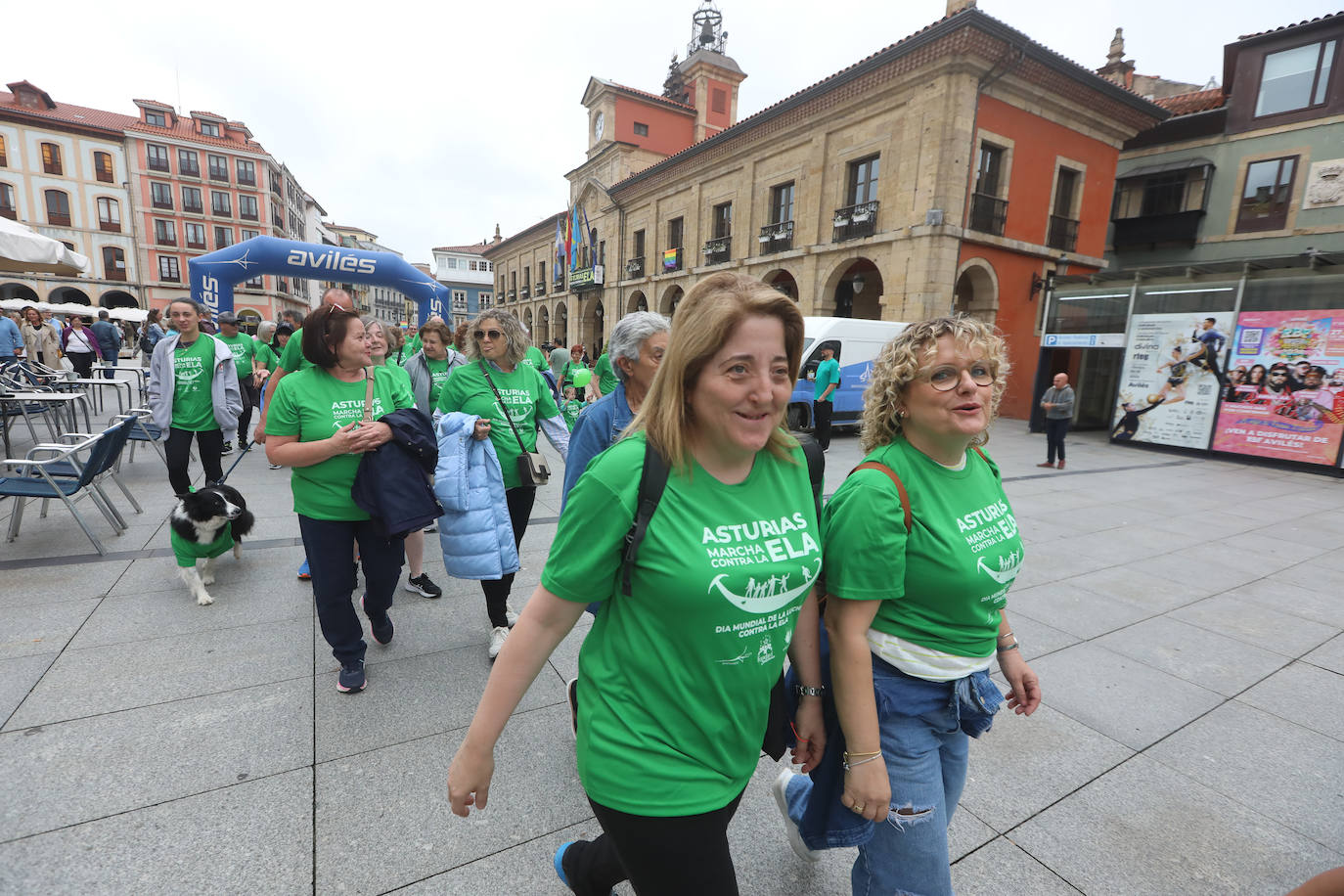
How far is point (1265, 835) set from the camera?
2189 mm

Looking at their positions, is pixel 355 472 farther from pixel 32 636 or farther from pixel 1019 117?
pixel 1019 117

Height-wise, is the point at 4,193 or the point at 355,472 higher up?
the point at 4,193

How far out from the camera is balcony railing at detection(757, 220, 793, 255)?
19328 millimetres

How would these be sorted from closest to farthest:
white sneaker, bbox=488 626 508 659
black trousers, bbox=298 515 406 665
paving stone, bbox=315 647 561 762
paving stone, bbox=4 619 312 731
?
paving stone, bbox=315 647 561 762 < paving stone, bbox=4 619 312 731 < black trousers, bbox=298 515 406 665 < white sneaker, bbox=488 626 508 659

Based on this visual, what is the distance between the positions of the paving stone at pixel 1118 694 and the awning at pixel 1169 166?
22.5 metres

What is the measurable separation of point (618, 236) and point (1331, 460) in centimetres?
2472

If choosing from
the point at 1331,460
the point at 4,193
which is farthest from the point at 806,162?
the point at 4,193

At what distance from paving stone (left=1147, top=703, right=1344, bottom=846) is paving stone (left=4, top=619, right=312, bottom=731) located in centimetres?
407

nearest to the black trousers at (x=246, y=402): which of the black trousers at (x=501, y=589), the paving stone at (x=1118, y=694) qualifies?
the black trousers at (x=501, y=589)

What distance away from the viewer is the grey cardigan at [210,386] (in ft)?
14.9

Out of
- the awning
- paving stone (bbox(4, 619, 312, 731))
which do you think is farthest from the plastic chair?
the awning

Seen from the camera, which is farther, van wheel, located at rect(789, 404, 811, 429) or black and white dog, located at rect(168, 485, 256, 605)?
van wheel, located at rect(789, 404, 811, 429)

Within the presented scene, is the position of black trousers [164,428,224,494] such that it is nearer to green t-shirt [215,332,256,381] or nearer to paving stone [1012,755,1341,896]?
green t-shirt [215,332,256,381]

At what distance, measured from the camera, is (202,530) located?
3740mm
